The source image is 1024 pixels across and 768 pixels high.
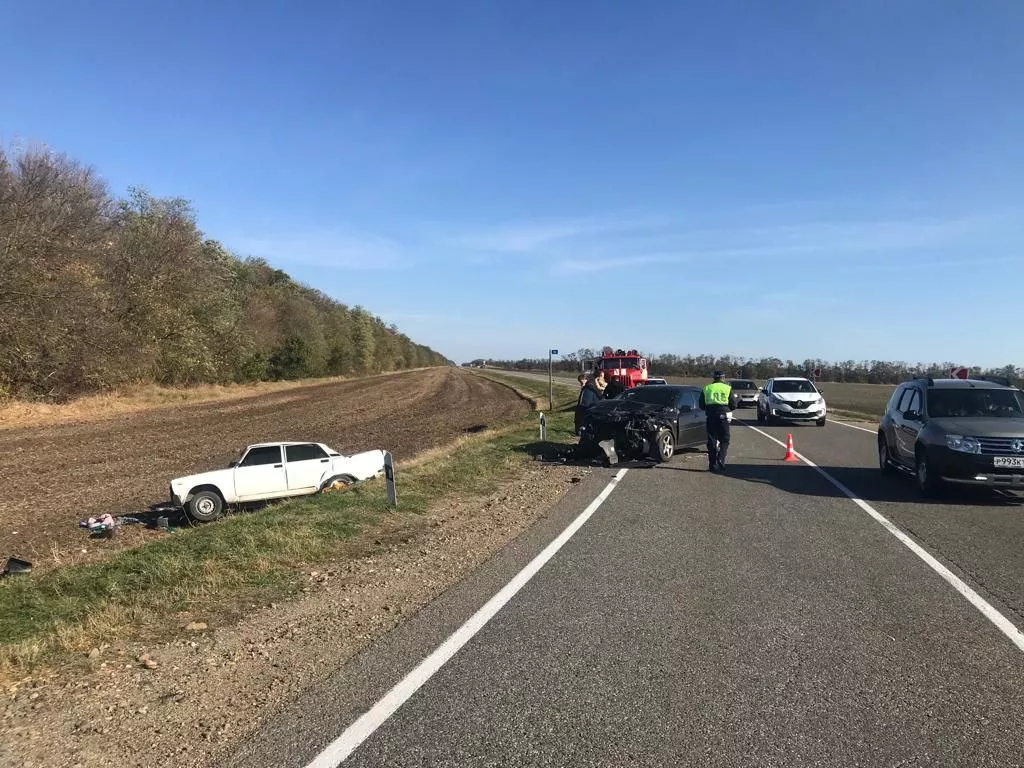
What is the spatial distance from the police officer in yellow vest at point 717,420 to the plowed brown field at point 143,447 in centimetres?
918

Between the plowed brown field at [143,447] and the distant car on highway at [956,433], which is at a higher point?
the distant car on highway at [956,433]

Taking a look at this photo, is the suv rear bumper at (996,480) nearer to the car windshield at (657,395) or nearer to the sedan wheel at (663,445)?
the sedan wheel at (663,445)

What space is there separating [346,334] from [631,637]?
87775mm

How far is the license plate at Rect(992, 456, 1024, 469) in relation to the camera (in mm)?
10125

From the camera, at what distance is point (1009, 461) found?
10148 mm

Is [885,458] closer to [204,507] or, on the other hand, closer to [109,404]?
[204,507]

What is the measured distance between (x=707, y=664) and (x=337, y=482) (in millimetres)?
11034

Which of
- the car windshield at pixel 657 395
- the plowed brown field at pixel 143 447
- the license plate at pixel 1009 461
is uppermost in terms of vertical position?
the car windshield at pixel 657 395

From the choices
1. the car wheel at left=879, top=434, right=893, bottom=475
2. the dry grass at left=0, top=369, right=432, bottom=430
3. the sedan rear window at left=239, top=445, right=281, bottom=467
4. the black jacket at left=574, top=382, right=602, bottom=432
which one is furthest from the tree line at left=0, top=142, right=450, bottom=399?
the car wheel at left=879, top=434, right=893, bottom=475

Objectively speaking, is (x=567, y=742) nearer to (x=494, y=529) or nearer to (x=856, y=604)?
(x=856, y=604)

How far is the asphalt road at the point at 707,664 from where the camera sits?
360cm

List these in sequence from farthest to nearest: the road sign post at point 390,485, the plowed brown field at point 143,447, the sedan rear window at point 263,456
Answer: the sedan rear window at point 263,456, the plowed brown field at point 143,447, the road sign post at point 390,485

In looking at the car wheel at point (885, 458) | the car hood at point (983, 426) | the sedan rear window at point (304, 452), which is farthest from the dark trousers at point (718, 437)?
the sedan rear window at point (304, 452)

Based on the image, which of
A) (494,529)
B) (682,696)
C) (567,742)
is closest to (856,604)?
(682,696)
